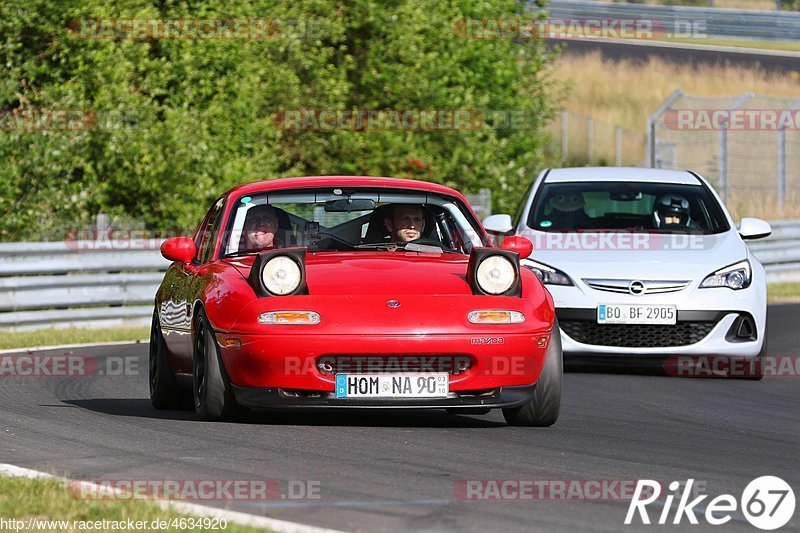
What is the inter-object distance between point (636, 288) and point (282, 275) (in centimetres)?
436

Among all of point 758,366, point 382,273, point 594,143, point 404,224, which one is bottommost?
point 594,143

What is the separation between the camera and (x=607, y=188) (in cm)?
1365

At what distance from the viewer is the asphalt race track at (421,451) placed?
19.7 feet

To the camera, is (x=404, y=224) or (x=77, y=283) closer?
(x=404, y=224)

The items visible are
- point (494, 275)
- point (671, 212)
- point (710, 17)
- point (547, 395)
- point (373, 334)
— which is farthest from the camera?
point (710, 17)

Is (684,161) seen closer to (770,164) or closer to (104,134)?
(770,164)

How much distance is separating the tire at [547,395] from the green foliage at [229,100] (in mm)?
14270

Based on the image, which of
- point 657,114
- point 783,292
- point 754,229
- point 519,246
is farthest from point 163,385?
point 657,114

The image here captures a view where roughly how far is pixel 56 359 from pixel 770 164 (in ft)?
79.6

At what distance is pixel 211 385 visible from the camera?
Answer: 848 centimetres

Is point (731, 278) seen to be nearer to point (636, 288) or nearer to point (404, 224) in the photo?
point (636, 288)

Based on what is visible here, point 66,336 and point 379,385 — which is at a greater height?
point 379,385

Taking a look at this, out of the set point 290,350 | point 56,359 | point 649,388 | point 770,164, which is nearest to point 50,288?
point 56,359

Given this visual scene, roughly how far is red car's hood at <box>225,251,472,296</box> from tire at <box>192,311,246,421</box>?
1.31 ft
